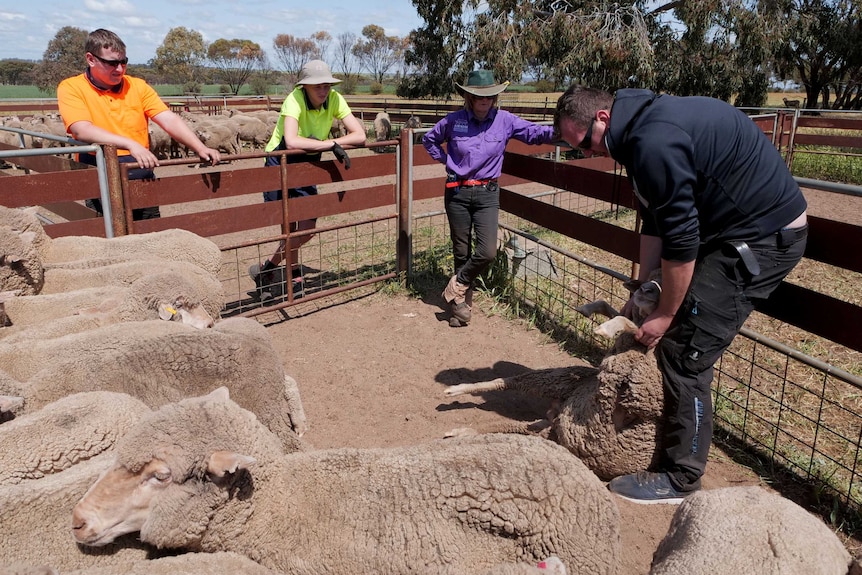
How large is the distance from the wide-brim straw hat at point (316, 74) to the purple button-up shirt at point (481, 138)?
1.13m

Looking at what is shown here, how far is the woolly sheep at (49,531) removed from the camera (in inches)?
95.2

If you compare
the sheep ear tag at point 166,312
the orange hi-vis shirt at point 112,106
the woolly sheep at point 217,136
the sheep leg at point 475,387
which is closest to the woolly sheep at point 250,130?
the woolly sheep at point 217,136

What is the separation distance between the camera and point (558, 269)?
7586 millimetres

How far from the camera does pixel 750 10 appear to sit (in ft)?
70.6

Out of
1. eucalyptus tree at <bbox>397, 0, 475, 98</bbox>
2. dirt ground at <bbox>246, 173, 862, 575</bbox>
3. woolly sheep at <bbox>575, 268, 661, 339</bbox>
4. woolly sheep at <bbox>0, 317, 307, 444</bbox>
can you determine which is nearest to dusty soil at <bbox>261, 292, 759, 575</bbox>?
dirt ground at <bbox>246, 173, 862, 575</bbox>

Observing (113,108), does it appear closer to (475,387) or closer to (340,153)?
(340,153)

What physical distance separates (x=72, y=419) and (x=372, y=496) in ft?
4.73

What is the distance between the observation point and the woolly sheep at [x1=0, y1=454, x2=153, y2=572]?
2.42 meters

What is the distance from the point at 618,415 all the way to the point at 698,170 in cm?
136

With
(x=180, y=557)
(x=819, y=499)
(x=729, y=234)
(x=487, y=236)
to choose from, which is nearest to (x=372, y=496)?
(x=180, y=557)

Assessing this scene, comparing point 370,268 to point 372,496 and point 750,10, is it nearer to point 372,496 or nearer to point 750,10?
point 372,496

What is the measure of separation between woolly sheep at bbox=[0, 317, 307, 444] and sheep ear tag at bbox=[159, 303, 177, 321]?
0.29 m

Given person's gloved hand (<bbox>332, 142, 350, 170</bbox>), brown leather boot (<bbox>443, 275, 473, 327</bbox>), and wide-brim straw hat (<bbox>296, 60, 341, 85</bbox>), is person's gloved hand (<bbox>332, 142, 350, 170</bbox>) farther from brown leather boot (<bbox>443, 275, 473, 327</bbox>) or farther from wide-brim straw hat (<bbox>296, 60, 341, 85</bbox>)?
brown leather boot (<bbox>443, 275, 473, 327</bbox>)

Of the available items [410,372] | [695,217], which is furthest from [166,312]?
[695,217]
